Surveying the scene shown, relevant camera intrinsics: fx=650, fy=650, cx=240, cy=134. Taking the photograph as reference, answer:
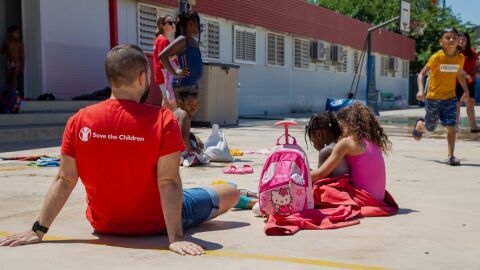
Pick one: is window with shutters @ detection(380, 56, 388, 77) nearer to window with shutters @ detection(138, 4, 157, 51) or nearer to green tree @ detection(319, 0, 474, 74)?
green tree @ detection(319, 0, 474, 74)

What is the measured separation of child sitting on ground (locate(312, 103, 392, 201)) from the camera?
4723 mm

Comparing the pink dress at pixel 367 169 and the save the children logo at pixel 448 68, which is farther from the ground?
the save the children logo at pixel 448 68

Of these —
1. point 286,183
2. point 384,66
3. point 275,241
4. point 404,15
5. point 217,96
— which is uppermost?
point 404,15

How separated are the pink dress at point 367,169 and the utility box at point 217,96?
1035 centimetres

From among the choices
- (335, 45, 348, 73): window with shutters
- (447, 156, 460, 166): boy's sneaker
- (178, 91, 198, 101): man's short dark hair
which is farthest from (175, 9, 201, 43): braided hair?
(335, 45, 348, 73): window with shutters

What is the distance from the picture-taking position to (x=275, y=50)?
2570 cm

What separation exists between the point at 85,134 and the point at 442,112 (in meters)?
6.02

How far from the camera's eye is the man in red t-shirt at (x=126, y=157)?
3385 mm

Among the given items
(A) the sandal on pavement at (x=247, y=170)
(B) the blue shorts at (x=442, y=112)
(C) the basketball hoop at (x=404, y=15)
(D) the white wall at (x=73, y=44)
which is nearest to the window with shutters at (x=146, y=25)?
(D) the white wall at (x=73, y=44)

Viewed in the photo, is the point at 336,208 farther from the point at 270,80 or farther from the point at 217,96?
the point at 270,80

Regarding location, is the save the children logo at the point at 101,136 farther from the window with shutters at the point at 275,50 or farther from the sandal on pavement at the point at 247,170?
the window with shutters at the point at 275,50

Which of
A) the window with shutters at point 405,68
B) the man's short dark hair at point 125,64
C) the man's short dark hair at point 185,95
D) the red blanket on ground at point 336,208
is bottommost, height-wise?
the red blanket on ground at point 336,208

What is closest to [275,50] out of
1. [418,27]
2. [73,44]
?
[73,44]

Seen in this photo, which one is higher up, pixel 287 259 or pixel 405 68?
pixel 405 68
